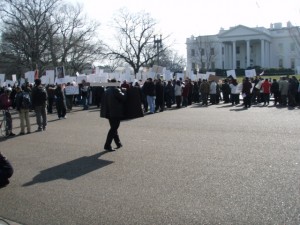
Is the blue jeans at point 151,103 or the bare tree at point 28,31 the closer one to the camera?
the blue jeans at point 151,103

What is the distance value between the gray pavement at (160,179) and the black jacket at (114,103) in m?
0.92

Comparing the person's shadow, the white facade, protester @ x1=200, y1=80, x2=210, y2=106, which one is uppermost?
the white facade

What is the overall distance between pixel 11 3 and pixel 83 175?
156 ft

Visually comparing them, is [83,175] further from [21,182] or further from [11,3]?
[11,3]

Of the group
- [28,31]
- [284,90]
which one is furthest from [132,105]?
[28,31]

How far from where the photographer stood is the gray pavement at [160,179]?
5438 millimetres

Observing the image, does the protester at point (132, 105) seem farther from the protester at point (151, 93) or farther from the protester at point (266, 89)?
the protester at point (266, 89)

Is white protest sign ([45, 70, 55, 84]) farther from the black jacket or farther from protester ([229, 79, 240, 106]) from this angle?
the black jacket

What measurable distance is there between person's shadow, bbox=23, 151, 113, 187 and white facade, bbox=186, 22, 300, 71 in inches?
3716

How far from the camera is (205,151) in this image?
9500 mm

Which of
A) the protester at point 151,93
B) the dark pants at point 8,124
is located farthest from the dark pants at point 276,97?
the dark pants at point 8,124

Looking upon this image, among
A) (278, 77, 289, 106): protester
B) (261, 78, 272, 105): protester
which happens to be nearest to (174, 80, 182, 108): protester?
(261, 78, 272, 105): protester

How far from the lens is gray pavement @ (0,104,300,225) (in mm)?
5438

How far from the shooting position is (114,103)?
1023 centimetres
